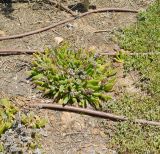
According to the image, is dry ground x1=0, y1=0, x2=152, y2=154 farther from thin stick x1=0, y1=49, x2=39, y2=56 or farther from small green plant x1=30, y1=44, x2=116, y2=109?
small green plant x1=30, y1=44, x2=116, y2=109

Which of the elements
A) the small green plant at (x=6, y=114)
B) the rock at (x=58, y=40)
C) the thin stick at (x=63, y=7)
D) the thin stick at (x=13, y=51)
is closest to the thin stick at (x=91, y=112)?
the small green plant at (x=6, y=114)

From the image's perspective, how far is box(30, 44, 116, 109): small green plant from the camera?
219 inches

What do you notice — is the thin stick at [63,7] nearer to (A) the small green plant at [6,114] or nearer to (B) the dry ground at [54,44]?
(B) the dry ground at [54,44]

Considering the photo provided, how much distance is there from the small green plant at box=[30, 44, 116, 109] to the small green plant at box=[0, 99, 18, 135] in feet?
1.55

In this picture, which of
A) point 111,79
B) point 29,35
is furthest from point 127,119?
point 29,35

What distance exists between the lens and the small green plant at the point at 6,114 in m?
5.09

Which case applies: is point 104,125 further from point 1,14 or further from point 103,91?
point 1,14

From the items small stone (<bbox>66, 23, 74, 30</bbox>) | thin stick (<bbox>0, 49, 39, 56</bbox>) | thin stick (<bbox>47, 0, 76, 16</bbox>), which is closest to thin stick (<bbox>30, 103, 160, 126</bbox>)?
thin stick (<bbox>0, 49, 39, 56</bbox>)

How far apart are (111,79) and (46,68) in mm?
786

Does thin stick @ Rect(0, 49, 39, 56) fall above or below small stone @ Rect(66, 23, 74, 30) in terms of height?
below

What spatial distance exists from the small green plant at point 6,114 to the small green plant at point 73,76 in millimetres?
472

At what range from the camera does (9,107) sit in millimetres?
5316

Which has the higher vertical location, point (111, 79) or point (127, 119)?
point (111, 79)

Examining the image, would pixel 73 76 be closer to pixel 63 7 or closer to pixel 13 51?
pixel 13 51
